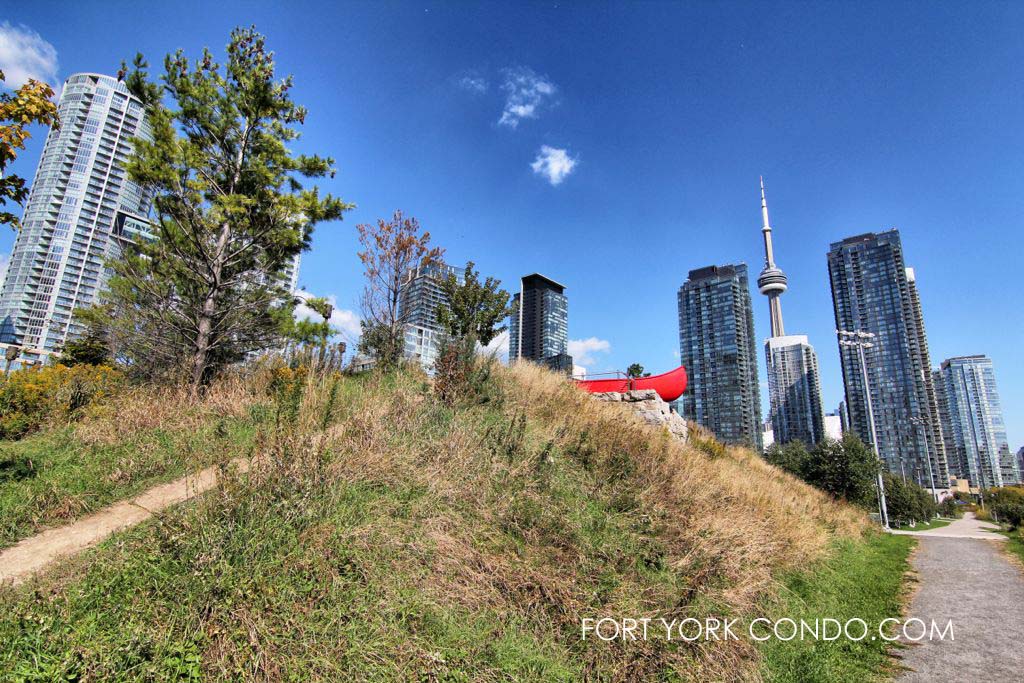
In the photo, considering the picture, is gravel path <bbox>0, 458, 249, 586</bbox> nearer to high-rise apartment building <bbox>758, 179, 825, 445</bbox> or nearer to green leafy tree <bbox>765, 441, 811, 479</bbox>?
green leafy tree <bbox>765, 441, 811, 479</bbox>

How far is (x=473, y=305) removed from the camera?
15.7 m

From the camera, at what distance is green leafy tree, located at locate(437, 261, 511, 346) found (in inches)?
614

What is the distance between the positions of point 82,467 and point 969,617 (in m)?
12.9

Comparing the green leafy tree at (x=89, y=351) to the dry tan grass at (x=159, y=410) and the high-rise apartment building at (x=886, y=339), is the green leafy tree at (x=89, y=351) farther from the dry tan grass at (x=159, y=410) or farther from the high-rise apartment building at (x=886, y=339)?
the high-rise apartment building at (x=886, y=339)

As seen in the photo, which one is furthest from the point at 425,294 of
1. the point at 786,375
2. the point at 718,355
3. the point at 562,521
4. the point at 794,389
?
the point at 786,375

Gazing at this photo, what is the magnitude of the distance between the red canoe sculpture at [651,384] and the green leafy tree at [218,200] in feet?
29.8

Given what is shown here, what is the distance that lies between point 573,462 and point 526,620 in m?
3.13

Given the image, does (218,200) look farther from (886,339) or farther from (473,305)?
(886,339)

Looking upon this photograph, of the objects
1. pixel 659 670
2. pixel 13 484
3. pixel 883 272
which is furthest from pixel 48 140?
pixel 883 272

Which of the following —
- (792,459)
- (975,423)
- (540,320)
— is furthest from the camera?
(975,423)

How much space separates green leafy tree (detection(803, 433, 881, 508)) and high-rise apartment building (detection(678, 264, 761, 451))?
2217 inches

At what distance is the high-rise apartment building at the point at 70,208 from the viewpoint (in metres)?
84.1

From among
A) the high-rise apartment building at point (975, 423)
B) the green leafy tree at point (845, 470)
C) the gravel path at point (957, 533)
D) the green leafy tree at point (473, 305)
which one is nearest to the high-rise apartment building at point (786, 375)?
the high-rise apartment building at point (975, 423)

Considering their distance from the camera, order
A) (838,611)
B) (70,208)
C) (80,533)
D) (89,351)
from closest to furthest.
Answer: (80,533) < (838,611) < (89,351) < (70,208)
